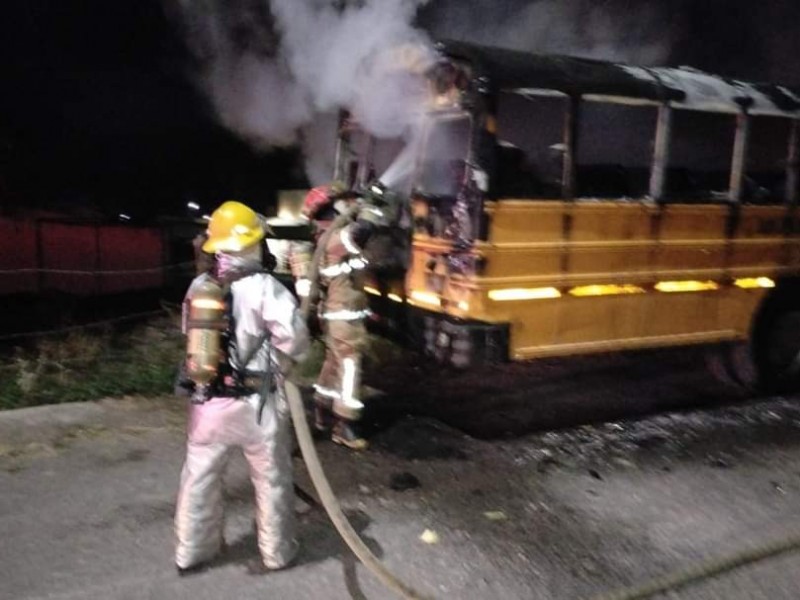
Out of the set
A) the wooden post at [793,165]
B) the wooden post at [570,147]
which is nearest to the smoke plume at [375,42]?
the wooden post at [570,147]

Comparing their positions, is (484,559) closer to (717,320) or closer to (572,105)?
(572,105)

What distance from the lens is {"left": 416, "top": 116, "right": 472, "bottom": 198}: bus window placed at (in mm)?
5812

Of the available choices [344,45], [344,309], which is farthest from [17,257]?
[344,309]

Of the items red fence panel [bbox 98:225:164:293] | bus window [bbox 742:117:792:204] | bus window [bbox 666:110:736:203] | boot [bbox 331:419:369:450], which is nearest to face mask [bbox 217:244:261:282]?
boot [bbox 331:419:369:450]

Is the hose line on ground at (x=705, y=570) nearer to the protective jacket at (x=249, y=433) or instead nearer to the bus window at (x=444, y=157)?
the protective jacket at (x=249, y=433)

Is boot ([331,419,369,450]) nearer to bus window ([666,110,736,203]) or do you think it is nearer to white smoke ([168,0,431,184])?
white smoke ([168,0,431,184])

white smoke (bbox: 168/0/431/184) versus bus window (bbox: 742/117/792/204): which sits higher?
white smoke (bbox: 168/0/431/184)

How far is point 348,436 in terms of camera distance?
560 centimetres

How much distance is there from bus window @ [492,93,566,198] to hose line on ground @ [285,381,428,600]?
2391 millimetres

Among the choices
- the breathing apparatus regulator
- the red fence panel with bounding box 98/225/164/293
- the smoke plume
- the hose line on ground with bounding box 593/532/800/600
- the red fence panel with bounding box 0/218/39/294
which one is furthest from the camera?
the red fence panel with bounding box 98/225/164/293

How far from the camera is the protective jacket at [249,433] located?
3605 mm

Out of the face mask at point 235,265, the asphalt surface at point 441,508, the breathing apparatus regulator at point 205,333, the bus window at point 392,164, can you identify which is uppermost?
the bus window at point 392,164

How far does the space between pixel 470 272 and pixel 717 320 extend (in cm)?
255

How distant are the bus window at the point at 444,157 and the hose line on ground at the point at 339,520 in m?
2.41
